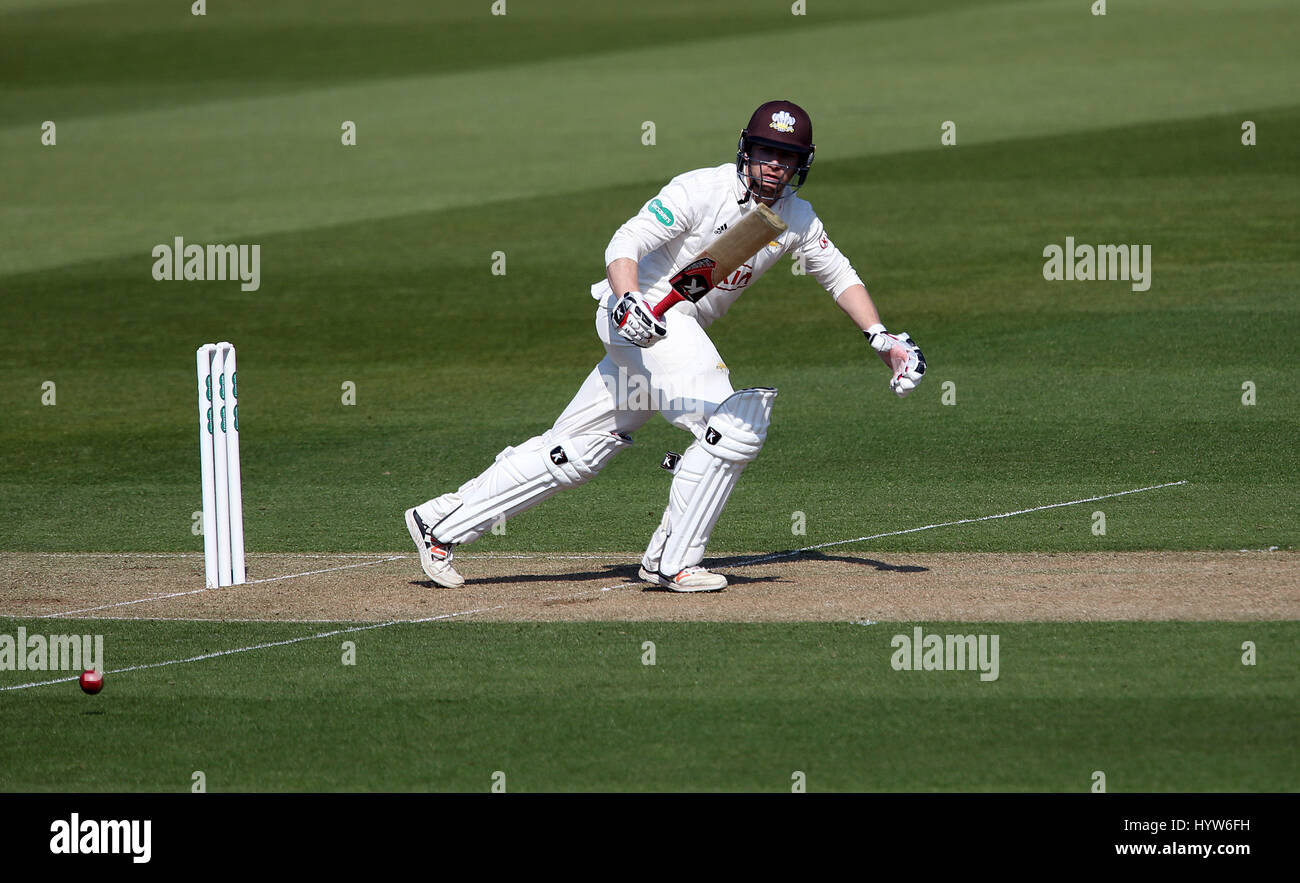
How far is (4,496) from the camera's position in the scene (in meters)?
11.9

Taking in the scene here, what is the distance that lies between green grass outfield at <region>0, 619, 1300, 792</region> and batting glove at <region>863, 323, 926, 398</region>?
1243mm

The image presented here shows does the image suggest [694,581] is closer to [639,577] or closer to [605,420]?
[639,577]

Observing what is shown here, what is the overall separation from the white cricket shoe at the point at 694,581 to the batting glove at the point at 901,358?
1288 mm

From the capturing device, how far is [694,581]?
8.29 m

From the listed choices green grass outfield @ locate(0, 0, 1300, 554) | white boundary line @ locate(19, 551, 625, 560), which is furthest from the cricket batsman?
→ green grass outfield @ locate(0, 0, 1300, 554)

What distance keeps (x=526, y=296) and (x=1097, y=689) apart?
1289 cm

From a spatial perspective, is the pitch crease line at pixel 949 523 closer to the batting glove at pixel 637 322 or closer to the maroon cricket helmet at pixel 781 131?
the batting glove at pixel 637 322

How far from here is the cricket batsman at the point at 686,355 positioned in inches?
316

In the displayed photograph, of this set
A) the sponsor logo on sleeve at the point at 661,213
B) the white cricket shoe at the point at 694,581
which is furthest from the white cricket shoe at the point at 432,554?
the sponsor logo on sleeve at the point at 661,213

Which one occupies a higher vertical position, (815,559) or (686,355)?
(686,355)

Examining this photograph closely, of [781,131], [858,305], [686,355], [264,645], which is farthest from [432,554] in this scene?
[781,131]

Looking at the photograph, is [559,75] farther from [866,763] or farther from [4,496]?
[866,763]

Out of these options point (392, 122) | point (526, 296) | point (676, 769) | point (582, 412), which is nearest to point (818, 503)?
point (582, 412)

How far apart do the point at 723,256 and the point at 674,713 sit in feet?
8.35
